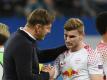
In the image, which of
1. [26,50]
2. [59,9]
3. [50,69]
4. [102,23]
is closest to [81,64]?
[50,69]

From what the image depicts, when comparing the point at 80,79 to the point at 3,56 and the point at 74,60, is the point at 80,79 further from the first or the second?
the point at 3,56

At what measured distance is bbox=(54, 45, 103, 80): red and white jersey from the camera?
568 centimetres

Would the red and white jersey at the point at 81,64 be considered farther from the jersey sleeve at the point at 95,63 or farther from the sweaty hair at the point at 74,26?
the sweaty hair at the point at 74,26

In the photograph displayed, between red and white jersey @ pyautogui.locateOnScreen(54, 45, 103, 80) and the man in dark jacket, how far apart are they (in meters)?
0.32

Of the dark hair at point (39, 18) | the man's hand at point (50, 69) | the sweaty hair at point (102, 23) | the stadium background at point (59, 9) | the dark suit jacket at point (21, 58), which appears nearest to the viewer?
the dark suit jacket at point (21, 58)

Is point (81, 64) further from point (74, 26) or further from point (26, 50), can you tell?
point (26, 50)

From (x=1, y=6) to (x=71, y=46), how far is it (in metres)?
6.94

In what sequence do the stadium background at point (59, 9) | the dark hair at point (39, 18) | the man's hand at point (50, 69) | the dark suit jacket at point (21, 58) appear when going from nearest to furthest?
the dark suit jacket at point (21, 58)
the dark hair at point (39, 18)
the man's hand at point (50, 69)
the stadium background at point (59, 9)

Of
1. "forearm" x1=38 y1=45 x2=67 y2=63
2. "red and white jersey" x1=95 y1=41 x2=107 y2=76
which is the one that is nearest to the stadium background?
"forearm" x1=38 y1=45 x2=67 y2=63

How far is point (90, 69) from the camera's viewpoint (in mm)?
5688

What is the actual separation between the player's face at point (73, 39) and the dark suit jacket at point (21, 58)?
0.37 metres

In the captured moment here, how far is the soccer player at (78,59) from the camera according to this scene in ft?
18.6

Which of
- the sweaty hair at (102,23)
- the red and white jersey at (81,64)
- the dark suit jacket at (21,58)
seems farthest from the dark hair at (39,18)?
the sweaty hair at (102,23)

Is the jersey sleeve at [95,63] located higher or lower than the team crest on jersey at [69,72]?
higher
